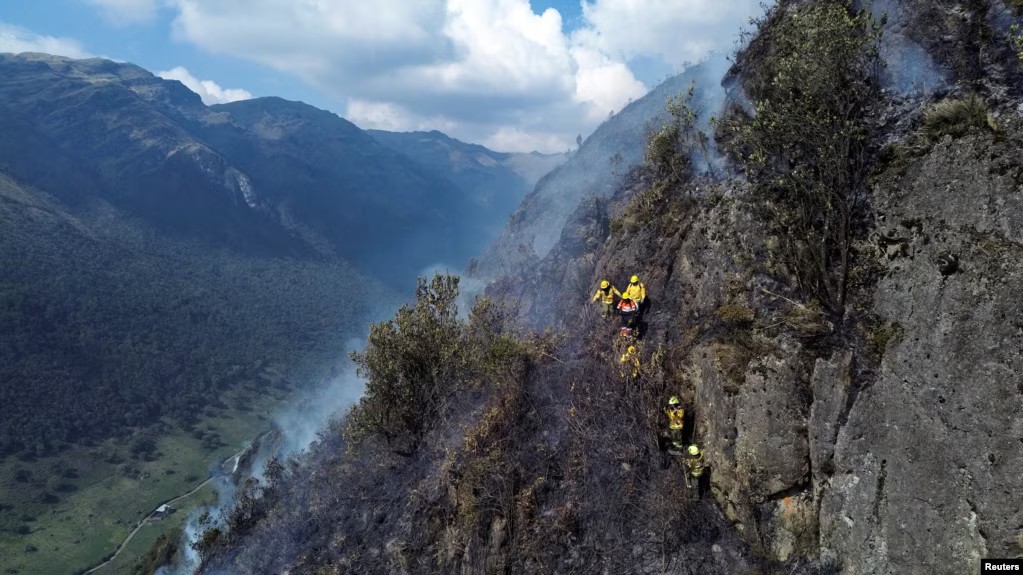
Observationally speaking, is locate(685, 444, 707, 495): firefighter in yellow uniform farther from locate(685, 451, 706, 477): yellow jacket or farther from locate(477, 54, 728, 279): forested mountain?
locate(477, 54, 728, 279): forested mountain

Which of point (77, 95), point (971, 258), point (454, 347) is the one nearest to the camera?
point (971, 258)

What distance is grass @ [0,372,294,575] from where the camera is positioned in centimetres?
5188

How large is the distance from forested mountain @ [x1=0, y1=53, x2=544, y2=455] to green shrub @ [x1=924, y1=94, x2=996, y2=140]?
9244 centimetres

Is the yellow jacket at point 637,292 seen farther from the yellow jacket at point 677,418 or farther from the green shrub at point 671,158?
the yellow jacket at point 677,418

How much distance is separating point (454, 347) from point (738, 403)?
9483 millimetres

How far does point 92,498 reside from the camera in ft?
204

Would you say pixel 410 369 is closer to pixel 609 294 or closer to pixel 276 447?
pixel 609 294

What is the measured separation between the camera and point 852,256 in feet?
28.8

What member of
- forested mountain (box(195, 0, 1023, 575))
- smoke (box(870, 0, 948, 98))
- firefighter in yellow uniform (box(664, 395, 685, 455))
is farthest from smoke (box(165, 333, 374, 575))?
smoke (box(870, 0, 948, 98))

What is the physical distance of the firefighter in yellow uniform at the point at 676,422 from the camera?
10.5m

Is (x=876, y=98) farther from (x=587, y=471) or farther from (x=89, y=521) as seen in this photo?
(x=89, y=521)

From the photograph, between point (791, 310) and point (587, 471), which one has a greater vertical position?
point (791, 310)

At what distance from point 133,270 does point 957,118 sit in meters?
131

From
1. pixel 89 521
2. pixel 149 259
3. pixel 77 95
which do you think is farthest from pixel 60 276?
pixel 77 95
